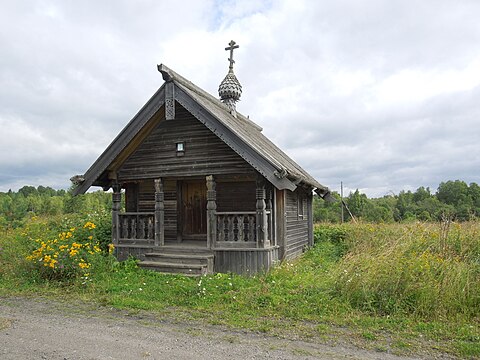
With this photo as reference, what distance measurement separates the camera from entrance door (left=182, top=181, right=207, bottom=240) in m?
12.6

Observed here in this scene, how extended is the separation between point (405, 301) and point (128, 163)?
27.8 feet

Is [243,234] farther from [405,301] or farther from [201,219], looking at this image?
[405,301]

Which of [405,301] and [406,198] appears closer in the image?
[405,301]

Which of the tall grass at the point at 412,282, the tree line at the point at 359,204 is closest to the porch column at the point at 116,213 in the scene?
the tall grass at the point at 412,282

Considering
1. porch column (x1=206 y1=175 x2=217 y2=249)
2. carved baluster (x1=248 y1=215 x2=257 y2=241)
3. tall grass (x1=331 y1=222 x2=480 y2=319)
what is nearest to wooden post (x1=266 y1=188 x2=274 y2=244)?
carved baluster (x1=248 y1=215 x2=257 y2=241)

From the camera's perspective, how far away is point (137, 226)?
11.5 m

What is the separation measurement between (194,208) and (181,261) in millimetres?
2770

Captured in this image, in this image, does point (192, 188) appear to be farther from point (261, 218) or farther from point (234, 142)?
point (261, 218)

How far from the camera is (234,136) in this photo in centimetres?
975

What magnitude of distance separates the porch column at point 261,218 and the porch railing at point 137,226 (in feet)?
10.8

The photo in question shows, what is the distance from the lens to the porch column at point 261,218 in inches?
389

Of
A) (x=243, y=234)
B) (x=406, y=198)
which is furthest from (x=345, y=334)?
(x=406, y=198)

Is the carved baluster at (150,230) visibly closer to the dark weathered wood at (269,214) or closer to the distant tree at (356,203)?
the dark weathered wood at (269,214)

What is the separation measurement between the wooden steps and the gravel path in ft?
10.3
